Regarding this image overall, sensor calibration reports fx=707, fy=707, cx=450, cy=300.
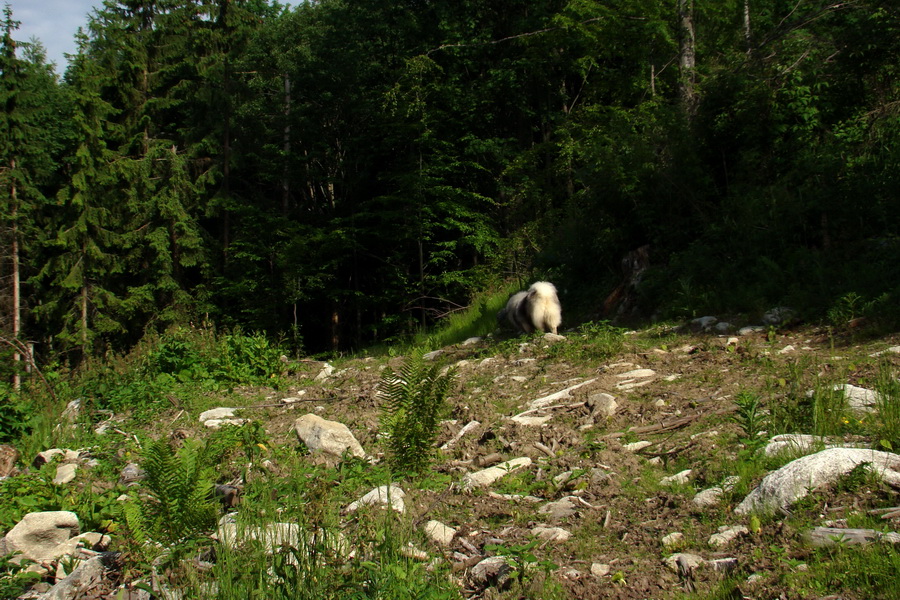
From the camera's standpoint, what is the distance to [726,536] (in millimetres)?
3520

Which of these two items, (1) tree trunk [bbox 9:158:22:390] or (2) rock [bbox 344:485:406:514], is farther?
(1) tree trunk [bbox 9:158:22:390]

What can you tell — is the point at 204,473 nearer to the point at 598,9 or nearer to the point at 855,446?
the point at 855,446

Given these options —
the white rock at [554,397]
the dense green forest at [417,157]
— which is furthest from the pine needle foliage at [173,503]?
the dense green forest at [417,157]

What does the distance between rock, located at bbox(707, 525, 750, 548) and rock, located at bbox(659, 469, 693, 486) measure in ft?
2.31

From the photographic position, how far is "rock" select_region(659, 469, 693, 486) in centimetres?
431

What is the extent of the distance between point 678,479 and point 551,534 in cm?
100

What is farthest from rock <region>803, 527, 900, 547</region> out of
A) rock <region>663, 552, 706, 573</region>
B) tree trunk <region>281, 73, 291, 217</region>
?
tree trunk <region>281, 73, 291, 217</region>

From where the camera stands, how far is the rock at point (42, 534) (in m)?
4.50

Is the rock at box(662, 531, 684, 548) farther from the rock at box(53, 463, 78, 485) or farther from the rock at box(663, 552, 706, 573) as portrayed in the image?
the rock at box(53, 463, 78, 485)

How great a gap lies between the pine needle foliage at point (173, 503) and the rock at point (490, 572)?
1.50 m

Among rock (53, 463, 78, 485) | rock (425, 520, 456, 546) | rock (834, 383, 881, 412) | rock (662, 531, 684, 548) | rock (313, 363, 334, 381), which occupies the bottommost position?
rock (53, 463, 78, 485)

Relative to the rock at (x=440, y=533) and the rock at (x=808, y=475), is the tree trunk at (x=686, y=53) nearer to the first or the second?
the rock at (x=808, y=475)

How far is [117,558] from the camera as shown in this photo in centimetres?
390

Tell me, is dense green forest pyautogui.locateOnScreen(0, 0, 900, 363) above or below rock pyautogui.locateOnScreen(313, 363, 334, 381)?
above
